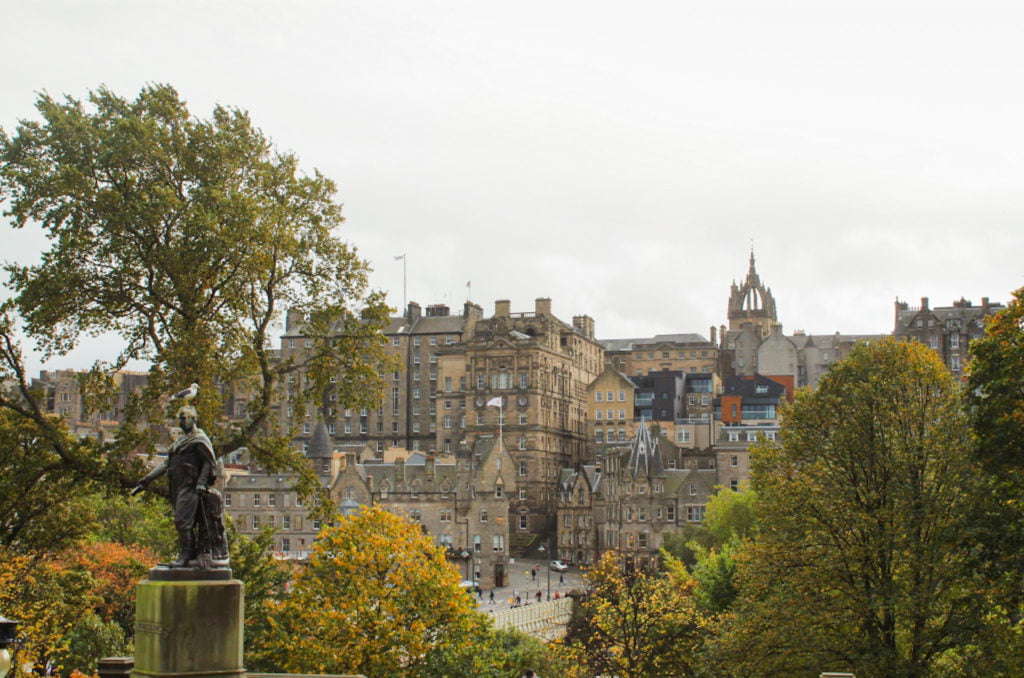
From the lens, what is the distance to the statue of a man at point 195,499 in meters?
16.3

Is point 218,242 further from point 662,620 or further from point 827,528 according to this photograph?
point 662,620

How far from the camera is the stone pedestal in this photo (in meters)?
15.7

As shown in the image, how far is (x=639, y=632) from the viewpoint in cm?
5409

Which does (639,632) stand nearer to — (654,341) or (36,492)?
(36,492)

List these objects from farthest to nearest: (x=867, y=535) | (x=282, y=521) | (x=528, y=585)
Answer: (x=282, y=521), (x=528, y=585), (x=867, y=535)

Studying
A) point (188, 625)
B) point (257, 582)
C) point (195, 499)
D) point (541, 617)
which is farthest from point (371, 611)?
point (541, 617)

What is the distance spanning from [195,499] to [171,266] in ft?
66.2

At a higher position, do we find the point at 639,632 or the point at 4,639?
the point at 4,639

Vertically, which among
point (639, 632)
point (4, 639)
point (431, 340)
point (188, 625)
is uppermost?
point (431, 340)

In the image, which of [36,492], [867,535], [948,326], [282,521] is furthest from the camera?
[948,326]

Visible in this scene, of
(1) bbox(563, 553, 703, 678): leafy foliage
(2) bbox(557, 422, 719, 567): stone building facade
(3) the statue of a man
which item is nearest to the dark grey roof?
(2) bbox(557, 422, 719, 567): stone building facade

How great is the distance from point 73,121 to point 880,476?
972 inches

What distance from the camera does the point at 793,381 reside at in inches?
6471

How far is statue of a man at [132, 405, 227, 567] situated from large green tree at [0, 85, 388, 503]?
1723cm
